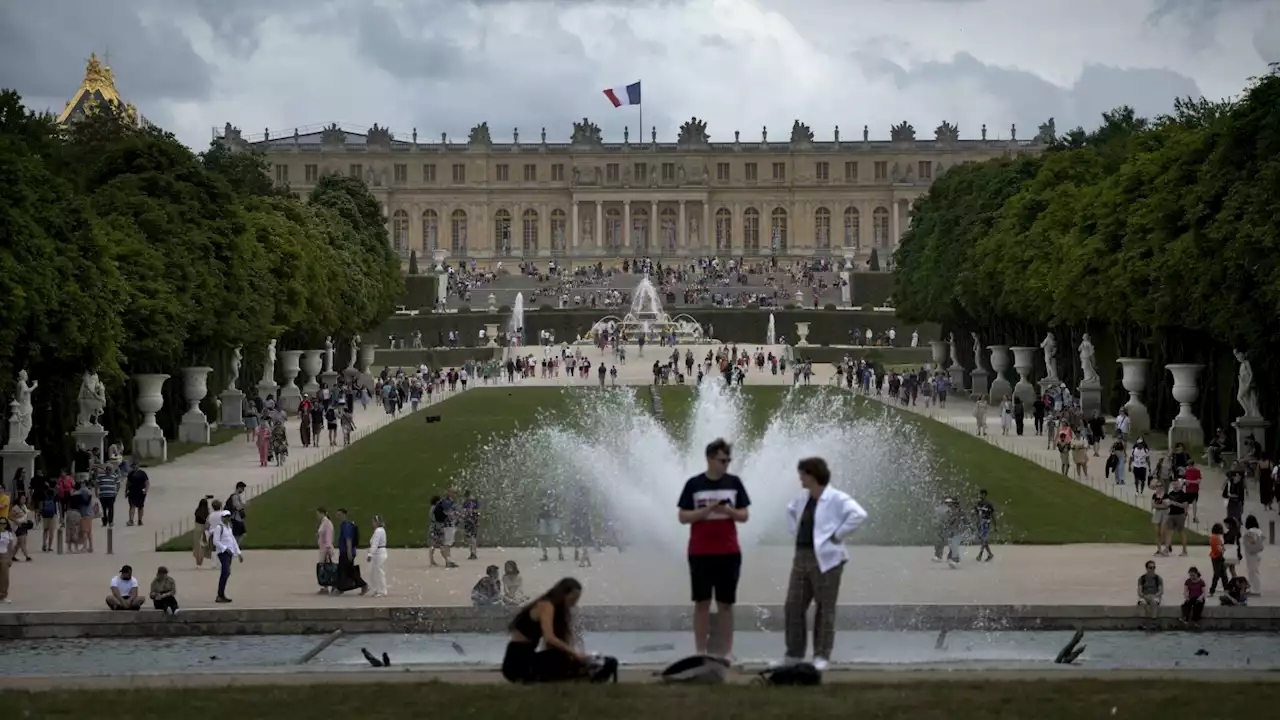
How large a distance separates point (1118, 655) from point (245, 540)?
48.7ft

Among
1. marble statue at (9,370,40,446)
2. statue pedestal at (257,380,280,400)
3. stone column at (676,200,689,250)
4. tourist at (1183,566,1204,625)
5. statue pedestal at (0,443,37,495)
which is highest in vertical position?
stone column at (676,200,689,250)

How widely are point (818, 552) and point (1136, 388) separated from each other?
130ft

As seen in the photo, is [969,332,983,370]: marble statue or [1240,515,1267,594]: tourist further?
[969,332,983,370]: marble statue

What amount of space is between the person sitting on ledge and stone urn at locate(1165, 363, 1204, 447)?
29.2 m

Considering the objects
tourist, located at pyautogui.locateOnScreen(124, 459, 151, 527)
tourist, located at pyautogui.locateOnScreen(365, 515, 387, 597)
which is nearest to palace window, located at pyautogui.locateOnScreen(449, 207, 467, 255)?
tourist, located at pyautogui.locateOnScreen(124, 459, 151, 527)

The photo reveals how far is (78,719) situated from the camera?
554 inches

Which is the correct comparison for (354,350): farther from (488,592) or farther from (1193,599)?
(1193,599)

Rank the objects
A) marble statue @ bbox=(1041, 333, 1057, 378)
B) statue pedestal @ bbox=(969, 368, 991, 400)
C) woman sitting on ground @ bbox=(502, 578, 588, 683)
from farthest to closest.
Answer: statue pedestal @ bbox=(969, 368, 991, 400) → marble statue @ bbox=(1041, 333, 1057, 378) → woman sitting on ground @ bbox=(502, 578, 588, 683)

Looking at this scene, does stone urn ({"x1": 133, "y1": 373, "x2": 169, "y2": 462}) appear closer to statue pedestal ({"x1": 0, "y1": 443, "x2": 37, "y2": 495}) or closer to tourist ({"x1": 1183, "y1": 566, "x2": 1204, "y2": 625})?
statue pedestal ({"x1": 0, "y1": 443, "x2": 37, "y2": 495})

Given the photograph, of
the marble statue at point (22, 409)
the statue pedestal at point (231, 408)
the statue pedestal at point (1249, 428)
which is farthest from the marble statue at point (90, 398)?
the statue pedestal at point (1249, 428)

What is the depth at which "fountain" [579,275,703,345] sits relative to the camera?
104625mm

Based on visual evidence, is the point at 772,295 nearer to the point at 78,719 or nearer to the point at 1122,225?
the point at 1122,225

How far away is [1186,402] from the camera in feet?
158

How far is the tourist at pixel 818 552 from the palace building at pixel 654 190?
15536 centimetres
